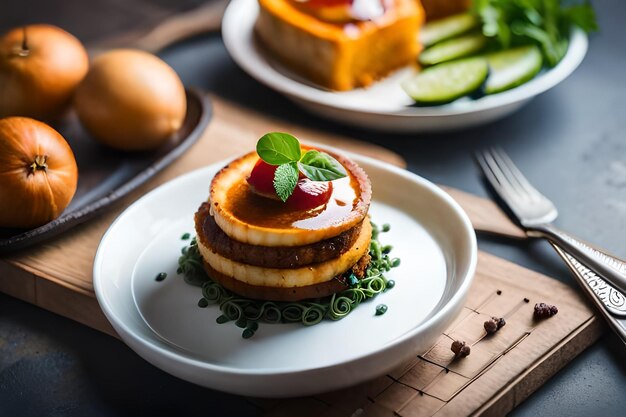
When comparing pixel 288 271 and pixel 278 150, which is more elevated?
pixel 278 150

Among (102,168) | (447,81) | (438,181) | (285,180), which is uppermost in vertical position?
(285,180)

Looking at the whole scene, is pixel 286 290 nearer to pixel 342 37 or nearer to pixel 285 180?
pixel 285 180

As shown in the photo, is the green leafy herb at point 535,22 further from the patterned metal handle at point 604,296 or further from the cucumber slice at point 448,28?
the patterned metal handle at point 604,296

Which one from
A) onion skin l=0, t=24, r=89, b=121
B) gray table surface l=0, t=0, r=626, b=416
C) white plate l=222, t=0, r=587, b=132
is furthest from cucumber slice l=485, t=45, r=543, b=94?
onion skin l=0, t=24, r=89, b=121

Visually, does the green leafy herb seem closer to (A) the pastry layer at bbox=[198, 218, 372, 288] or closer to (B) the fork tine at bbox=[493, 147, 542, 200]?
(B) the fork tine at bbox=[493, 147, 542, 200]

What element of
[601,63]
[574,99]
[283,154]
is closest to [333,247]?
[283,154]

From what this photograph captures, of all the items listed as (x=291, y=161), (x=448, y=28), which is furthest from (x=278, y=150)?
(x=448, y=28)

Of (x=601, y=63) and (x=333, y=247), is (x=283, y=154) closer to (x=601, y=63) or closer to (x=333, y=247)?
(x=333, y=247)
